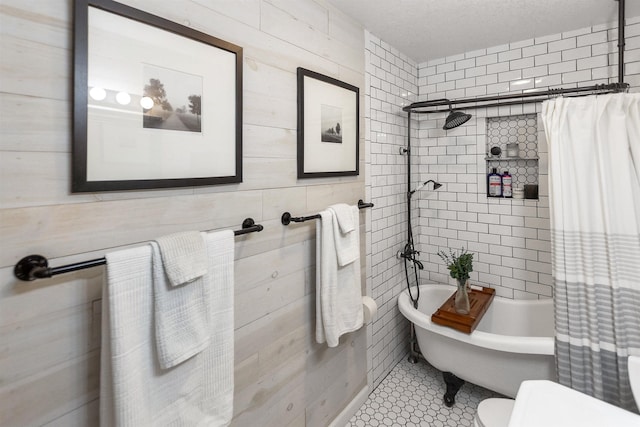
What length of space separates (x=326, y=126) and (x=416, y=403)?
→ 6.33 feet

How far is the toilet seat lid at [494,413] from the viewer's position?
1.47 metres

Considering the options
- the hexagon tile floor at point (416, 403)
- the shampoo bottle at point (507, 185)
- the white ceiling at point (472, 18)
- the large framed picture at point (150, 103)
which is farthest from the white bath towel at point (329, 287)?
the shampoo bottle at point (507, 185)

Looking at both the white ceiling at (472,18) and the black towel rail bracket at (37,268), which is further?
the white ceiling at (472,18)

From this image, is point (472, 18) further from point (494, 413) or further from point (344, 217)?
point (494, 413)

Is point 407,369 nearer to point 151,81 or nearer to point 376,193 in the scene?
point 376,193

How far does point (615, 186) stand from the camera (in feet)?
5.41

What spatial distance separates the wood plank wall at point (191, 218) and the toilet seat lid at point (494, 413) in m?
0.79

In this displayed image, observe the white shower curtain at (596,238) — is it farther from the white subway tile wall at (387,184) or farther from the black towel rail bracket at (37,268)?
the black towel rail bracket at (37,268)

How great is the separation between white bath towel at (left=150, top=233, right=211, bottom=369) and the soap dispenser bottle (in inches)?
91.7

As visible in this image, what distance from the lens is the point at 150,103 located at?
1078mm

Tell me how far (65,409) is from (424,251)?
8.61ft

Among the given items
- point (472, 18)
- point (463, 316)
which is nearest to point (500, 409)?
point (463, 316)

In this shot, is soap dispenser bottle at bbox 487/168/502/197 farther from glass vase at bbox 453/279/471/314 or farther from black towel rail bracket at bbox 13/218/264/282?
black towel rail bracket at bbox 13/218/264/282

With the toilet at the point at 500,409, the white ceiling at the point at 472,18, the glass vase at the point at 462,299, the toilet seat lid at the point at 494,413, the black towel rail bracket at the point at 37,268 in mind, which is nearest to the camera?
the black towel rail bracket at the point at 37,268
